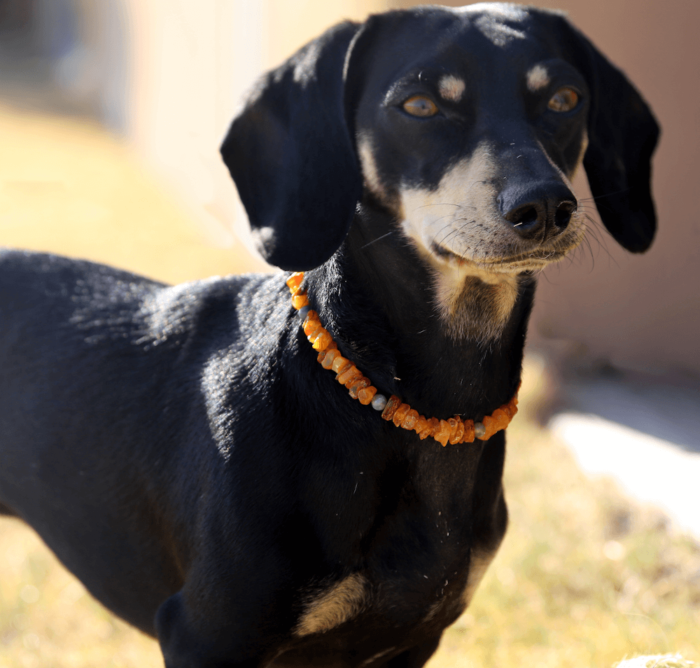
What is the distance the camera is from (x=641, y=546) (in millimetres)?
3193

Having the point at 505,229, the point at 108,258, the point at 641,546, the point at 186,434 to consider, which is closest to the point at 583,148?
the point at 505,229

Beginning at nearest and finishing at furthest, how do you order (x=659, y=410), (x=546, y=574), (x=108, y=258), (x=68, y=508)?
(x=68, y=508)
(x=546, y=574)
(x=659, y=410)
(x=108, y=258)

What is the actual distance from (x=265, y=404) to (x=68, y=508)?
0.71 m

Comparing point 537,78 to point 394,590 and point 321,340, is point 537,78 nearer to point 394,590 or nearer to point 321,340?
point 321,340

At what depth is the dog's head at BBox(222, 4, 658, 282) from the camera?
5.50 ft

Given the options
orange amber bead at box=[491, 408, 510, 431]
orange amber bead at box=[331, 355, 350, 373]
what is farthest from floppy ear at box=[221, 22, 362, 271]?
orange amber bead at box=[491, 408, 510, 431]

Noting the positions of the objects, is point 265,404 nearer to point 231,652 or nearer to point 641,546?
point 231,652

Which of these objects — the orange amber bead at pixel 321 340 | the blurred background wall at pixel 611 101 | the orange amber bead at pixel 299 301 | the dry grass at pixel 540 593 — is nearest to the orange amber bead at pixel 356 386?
the orange amber bead at pixel 321 340

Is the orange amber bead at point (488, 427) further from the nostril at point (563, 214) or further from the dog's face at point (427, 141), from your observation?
the nostril at point (563, 214)

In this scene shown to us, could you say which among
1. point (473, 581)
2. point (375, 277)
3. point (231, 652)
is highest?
point (375, 277)

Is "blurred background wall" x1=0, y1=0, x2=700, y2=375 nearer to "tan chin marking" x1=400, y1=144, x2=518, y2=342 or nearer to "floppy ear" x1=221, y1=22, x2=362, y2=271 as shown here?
"tan chin marking" x1=400, y1=144, x2=518, y2=342

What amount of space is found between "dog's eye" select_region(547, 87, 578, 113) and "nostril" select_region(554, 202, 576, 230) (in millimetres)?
369

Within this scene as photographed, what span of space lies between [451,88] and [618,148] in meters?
0.59

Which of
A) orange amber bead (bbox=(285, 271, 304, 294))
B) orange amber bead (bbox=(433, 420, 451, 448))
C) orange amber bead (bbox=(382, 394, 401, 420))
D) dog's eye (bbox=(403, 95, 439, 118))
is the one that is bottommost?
orange amber bead (bbox=(433, 420, 451, 448))
